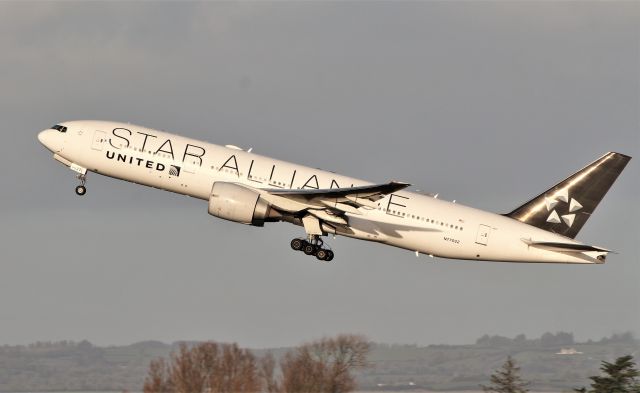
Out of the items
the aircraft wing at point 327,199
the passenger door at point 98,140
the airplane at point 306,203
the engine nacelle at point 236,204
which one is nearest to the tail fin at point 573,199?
the airplane at point 306,203

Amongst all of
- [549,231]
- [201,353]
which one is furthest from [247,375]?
[549,231]

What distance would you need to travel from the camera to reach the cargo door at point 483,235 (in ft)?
177

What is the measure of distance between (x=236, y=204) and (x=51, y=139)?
11.4 meters

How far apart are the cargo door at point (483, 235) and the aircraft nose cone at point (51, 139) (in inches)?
848

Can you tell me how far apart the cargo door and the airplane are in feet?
0.16

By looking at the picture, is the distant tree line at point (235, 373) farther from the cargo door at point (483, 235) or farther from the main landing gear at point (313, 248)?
the cargo door at point (483, 235)

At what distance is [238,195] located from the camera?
52062 millimetres

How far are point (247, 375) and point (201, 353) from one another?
381cm

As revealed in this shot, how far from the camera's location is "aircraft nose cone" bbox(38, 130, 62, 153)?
56.3 meters

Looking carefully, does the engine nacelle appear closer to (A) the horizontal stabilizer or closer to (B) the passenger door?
(B) the passenger door

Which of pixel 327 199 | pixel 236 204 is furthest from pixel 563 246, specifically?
pixel 236 204

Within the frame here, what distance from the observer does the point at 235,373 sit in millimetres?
60875

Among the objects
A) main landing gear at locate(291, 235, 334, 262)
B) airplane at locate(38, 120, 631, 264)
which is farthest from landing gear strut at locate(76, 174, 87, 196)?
main landing gear at locate(291, 235, 334, 262)

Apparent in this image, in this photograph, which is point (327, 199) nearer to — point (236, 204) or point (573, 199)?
point (236, 204)
